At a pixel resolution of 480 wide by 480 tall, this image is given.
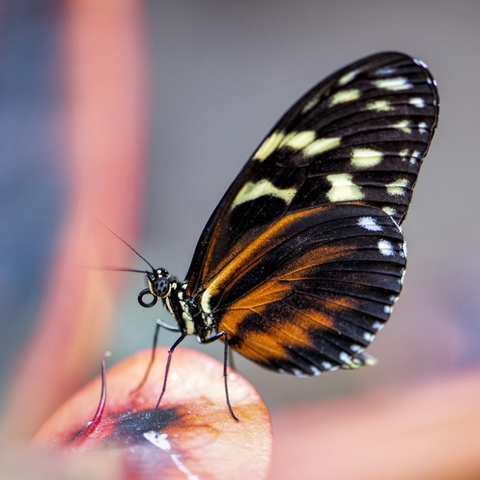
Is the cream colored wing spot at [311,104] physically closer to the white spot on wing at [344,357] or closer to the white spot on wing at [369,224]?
the white spot on wing at [369,224]

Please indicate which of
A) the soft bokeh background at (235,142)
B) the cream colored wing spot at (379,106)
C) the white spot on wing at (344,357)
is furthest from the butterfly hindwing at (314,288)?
the soft bokeh background at (235,142)

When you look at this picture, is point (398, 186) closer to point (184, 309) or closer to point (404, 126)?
point (404, 126)

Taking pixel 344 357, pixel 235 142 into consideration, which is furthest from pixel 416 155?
pixel 235 142

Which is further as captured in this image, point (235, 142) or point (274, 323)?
point (235, 142)

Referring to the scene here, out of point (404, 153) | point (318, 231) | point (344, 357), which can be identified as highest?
point (404, 153)

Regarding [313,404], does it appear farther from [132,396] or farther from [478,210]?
[478,210]

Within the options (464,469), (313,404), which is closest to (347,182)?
(464,469)

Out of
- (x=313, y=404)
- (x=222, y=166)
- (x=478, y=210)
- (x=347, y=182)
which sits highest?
(x=347, y=182)

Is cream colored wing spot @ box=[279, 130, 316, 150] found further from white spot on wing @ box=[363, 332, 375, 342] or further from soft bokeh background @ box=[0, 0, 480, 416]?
soft bokeh background @ box=[0, 0, 480, 416]
